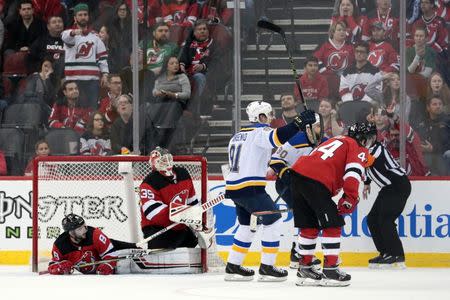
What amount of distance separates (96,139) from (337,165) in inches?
120

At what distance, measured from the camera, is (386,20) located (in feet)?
35.0

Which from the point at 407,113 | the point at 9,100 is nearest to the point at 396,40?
the point at 407,113

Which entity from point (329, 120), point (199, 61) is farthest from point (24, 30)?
point (329, 120)

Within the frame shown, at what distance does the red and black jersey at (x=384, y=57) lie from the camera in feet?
34.8

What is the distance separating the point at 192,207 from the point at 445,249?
2203 millimetres

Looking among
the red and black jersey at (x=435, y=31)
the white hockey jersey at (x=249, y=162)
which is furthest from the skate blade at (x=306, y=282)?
the red and black jersey at (x=435, y=31)

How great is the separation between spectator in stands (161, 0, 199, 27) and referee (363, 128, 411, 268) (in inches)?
75.8

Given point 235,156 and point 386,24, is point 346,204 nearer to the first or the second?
point 235,156

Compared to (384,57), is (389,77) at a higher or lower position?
lower

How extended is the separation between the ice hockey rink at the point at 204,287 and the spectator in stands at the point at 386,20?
2.01 meters

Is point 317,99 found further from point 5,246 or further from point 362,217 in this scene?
point 5,246

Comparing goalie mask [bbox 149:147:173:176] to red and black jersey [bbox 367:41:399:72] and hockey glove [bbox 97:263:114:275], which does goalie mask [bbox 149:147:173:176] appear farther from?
red and black jersey [bbox 367:41:399:72]

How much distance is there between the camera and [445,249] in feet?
34.3

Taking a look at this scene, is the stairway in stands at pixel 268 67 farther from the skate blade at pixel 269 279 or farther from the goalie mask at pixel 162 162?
the skate blade at pixel 269 279
